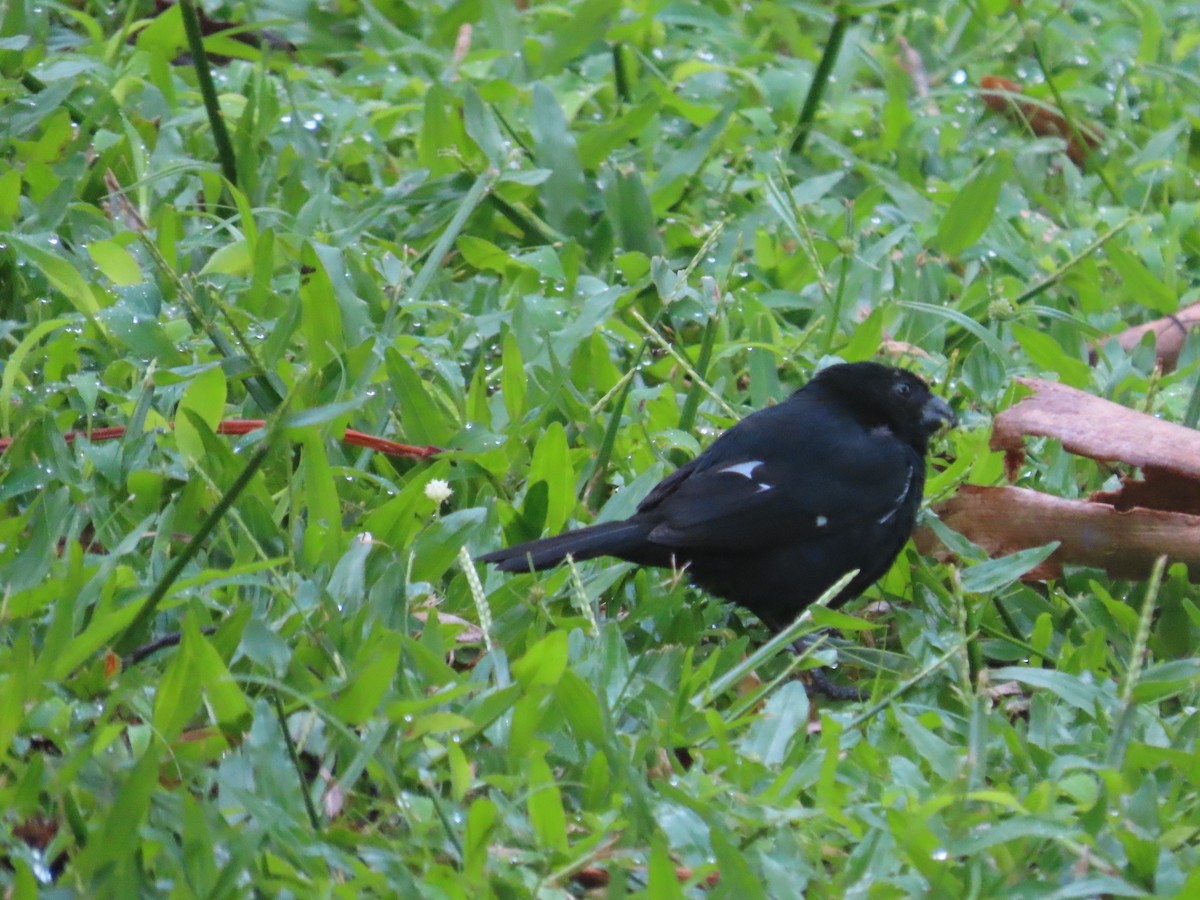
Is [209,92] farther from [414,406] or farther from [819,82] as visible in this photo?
[819,82]

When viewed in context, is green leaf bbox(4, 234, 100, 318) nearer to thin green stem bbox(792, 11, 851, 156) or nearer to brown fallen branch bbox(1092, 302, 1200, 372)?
thin green stem bbox(792, 11, 851, 156)

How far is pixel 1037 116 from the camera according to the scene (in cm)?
580

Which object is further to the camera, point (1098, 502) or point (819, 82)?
point (819, 82)

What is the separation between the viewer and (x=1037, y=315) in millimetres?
4500

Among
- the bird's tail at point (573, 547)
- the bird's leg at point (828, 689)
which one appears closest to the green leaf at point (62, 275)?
the bird's tail at point (573, 547)

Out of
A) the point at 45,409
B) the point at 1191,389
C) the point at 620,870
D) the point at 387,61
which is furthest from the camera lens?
the point at 387,61

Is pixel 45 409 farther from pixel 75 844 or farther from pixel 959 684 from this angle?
pixel 959 684

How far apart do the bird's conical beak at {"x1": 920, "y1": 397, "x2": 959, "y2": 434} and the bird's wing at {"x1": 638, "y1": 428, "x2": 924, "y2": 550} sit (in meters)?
0.29

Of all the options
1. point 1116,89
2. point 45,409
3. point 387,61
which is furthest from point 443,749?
point 1116,89

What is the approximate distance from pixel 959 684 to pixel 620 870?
1085mm

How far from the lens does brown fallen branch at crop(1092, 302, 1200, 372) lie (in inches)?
175

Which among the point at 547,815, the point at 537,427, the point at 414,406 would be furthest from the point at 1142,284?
the point at 547,815

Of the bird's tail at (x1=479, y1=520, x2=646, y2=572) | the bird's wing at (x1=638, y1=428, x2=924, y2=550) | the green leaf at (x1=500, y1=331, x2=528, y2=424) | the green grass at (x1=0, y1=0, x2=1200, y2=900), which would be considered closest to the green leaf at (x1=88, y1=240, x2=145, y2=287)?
the green grass at (x1=0, y1=0, x2=1200, y2=900)

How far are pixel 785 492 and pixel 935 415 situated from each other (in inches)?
23.5
